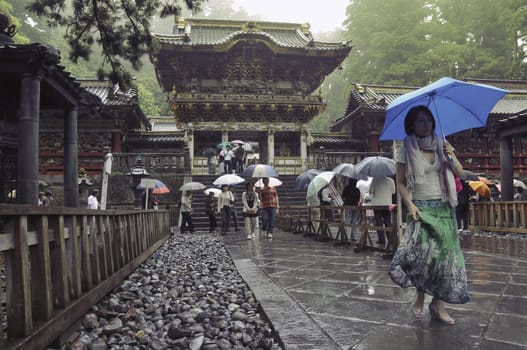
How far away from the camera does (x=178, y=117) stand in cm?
2161

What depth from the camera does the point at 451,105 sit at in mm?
3494

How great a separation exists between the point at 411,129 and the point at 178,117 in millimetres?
19719

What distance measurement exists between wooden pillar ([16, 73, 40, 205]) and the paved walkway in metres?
3.45

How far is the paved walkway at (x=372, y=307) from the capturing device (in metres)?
2.45

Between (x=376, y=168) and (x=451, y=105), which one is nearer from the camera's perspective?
(x=451, y=105)

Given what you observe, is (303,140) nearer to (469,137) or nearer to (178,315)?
(469,137)

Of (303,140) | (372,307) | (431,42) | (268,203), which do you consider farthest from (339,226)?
(431,42)

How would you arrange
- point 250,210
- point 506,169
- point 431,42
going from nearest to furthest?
point 250,210, point 506,169, point 431,42

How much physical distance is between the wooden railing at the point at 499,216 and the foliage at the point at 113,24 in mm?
10209

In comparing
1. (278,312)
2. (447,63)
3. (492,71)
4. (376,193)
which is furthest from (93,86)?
(492,71)

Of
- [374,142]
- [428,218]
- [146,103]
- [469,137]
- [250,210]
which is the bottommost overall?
[250,210]

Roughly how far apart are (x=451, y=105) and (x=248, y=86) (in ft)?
64.4

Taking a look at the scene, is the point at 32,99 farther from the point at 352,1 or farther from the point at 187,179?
the point at 352,1

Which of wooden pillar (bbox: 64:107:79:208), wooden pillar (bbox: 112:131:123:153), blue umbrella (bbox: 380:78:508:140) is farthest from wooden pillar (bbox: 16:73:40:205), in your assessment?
wooden pillar (bbox: 112:131:123:153)
